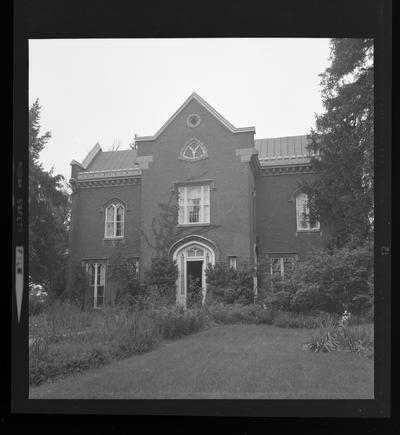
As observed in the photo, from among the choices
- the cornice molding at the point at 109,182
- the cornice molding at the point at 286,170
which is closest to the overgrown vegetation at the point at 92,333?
the cornice molding at the point at 109,182

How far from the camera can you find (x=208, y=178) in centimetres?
586

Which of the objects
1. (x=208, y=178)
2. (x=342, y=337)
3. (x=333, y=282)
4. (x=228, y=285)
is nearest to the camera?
(x=342, y=337)

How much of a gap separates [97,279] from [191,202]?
141cm

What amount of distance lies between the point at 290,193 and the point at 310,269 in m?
0.93

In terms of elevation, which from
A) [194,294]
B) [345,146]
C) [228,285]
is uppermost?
[345,146]

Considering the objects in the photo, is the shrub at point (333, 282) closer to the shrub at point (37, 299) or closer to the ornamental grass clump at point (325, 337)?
the ornamental grass clump at point (325, 337)

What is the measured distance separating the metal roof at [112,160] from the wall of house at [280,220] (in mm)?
1604

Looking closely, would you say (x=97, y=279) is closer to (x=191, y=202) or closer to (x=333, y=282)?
(x=191, y=202)

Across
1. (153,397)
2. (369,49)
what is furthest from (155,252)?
(369,49)

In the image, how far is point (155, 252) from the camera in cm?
561

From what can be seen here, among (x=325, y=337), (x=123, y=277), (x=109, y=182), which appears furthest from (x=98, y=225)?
(x=325, y=337)

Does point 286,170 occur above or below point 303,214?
above

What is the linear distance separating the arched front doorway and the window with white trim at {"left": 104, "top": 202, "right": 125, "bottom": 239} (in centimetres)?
72
